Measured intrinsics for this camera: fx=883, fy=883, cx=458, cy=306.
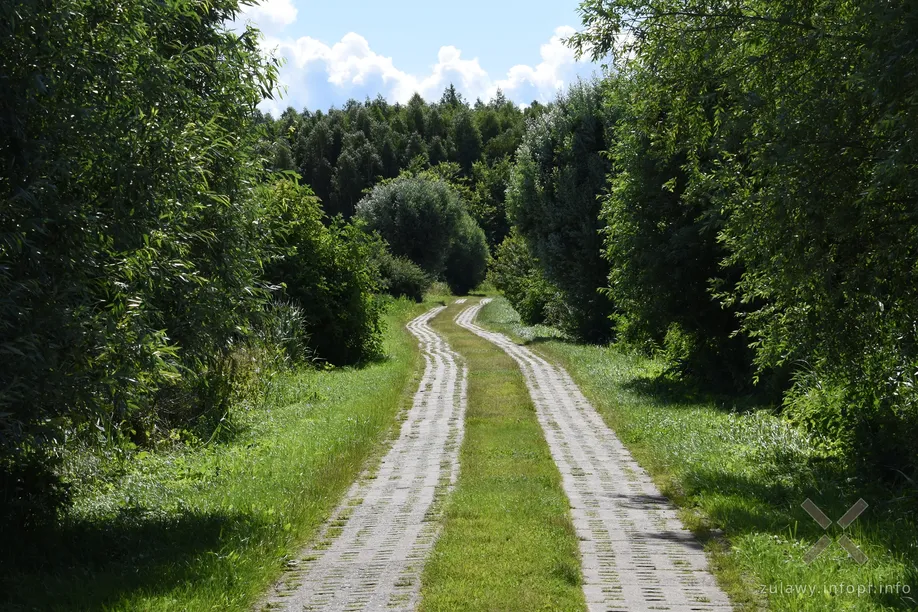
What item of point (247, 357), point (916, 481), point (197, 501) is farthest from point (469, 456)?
point (247, 357)

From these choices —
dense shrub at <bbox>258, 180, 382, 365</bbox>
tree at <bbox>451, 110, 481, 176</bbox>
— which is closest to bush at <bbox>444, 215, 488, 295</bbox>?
tree at <bbox>451, 110, 481, 176</bbox>

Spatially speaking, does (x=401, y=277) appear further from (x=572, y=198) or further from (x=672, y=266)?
(x=672, y=266)

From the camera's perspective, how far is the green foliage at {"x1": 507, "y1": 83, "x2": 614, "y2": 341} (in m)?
31.2

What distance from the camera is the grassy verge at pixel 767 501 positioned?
6371mm

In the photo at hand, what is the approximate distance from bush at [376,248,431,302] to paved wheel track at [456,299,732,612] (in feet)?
144

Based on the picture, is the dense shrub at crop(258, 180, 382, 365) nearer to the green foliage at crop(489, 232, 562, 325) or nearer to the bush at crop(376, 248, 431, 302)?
the green foliage at crop(489, 232, 562, 325)

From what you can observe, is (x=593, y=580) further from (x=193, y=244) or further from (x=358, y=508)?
(x=193, y=244)

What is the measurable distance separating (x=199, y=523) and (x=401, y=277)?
52.1m

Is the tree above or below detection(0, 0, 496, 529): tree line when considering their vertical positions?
above

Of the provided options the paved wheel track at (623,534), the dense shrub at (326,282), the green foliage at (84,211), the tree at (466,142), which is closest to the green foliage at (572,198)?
the dense shrub at (326,282)

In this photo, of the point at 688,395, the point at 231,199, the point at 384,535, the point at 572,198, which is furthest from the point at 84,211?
the point at 572,198

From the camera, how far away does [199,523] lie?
870 centimetres

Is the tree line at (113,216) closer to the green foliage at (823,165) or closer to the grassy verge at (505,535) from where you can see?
the grassy verge at (505,535)

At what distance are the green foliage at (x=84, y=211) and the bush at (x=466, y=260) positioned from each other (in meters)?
71.5
